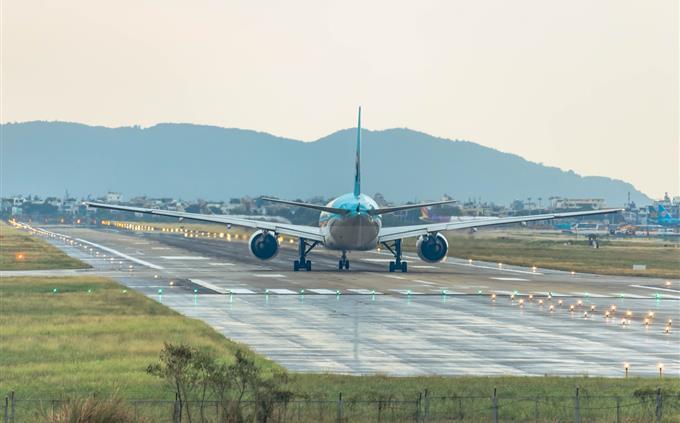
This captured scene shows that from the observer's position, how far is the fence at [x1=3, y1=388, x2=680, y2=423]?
Result: 27703 mm

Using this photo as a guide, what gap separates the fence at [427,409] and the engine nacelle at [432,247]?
53.3 meters

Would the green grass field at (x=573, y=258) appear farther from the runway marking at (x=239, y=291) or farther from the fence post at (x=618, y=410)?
the fence post at (x=618, y=410)

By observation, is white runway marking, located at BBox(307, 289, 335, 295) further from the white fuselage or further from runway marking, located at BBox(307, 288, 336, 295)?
the white fuselage

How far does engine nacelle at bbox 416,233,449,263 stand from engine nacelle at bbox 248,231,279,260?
10647 mm

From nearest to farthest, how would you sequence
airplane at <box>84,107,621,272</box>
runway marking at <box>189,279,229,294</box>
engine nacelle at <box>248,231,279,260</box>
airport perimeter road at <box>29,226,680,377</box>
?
airport perimeter road at <box>29,226,680,377</box>, runway marking at <box>189,279,229,294</box>, airplane at <box>84,107,621,272</box>, engine nacelle at <box>248,231,279,260</box>

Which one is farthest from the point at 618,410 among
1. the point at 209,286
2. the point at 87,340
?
the point at 209,286

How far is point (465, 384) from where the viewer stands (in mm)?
33094

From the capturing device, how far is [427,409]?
2709 centimetres

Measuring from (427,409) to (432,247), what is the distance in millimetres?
57380

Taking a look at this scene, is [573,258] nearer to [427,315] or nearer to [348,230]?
[348,230]

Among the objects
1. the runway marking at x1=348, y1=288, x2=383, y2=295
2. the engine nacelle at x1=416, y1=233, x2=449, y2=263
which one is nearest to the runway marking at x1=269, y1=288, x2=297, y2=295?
the runway marking at x1=348, y1=288, x2=383, y2=295

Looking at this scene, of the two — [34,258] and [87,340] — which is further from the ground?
[34,258]

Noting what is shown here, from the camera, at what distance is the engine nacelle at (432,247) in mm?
84188

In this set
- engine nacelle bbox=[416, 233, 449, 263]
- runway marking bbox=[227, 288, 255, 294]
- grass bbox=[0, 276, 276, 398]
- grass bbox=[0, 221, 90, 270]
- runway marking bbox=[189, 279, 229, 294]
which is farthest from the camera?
grass bbox=[0, 221, 90, 270]
